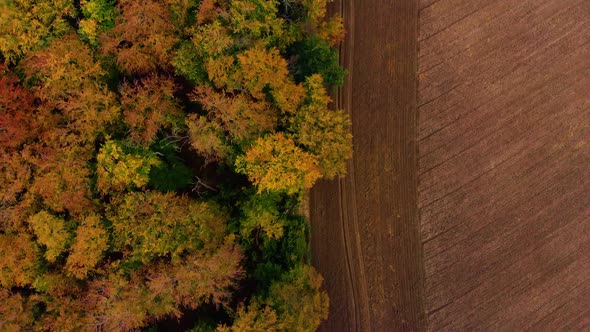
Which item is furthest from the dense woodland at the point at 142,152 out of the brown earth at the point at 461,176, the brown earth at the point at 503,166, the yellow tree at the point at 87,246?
the brown earth at the point at 503,166

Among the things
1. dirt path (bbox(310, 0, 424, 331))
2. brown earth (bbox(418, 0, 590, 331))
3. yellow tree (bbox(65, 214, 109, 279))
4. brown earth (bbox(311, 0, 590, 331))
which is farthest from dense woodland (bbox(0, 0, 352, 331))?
brown earth (bbox(418, 0, 590, 331))

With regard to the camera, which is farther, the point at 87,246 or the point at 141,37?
the point at 141,37

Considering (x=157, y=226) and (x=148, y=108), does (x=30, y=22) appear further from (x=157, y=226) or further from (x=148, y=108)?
(x=157, y=226)

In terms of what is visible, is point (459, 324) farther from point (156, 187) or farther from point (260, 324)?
point (156, 187)

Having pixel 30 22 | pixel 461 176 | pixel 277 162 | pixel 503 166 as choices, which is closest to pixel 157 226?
pixel 277 162

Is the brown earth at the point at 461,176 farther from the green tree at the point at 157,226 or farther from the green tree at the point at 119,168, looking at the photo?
the green tree at the point at 119,168

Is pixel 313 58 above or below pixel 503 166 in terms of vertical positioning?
above
